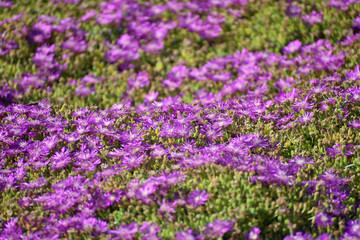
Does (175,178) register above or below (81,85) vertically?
above

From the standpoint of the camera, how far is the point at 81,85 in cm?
504

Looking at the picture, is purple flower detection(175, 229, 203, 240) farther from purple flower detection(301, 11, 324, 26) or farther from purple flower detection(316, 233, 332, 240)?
purple flower detection(301, 11, 324, 26)

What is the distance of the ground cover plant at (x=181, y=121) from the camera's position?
2705 mm

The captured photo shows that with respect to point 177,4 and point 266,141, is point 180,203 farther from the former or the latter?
point 177,4

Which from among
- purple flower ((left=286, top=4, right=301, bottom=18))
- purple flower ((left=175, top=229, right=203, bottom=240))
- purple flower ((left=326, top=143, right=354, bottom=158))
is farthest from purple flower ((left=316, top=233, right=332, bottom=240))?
purple flower ((left=286, top=4, right=301, bottom=18))

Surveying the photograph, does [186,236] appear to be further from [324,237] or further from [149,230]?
[324,237]

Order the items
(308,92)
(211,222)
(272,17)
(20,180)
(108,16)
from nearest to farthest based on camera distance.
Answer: (211,222)
(20,180)
(308,92)
(272,17)
(108,16)

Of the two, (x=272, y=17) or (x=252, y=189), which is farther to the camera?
(x=272, y=17)

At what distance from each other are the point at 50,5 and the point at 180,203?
4747 millimetres

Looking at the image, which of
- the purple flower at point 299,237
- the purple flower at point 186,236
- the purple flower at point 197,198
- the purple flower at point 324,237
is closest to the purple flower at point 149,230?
the purple flower at point 186,236

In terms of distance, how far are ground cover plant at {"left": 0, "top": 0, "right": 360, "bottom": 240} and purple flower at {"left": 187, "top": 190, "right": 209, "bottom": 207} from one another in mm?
15

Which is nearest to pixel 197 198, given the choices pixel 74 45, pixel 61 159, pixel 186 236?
pixel 186 236

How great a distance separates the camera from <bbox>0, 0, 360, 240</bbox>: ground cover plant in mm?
2705

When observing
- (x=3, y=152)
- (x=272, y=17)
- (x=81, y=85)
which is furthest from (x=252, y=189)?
(x=272, y=17)
